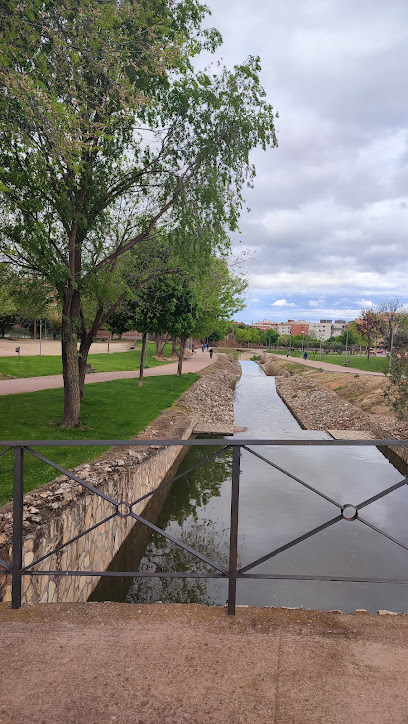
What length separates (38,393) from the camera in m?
15.7

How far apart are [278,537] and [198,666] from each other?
263 inches

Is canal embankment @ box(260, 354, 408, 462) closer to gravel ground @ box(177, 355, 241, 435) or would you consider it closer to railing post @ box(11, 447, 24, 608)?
gravel ground @ box(177, 355, 241, 435)

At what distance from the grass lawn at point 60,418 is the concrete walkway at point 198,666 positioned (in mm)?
3741

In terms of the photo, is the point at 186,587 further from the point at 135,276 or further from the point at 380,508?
the point at 135,276

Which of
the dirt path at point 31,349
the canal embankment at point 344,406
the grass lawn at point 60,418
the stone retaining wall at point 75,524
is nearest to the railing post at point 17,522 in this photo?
the stone retaining wall at point 75,524

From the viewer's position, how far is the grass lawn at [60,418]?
761cm

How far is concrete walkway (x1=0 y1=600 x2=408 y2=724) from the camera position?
2.18 metres

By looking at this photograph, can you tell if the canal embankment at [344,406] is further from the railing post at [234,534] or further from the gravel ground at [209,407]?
the railing post at [234,534]

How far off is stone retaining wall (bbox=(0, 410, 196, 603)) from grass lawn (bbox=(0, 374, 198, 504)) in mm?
417

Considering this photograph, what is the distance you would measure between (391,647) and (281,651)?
639 millimetres

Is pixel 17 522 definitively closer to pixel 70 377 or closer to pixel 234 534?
pixel 234 534

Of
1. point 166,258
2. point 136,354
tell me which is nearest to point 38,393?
point 166,258

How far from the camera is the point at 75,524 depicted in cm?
630

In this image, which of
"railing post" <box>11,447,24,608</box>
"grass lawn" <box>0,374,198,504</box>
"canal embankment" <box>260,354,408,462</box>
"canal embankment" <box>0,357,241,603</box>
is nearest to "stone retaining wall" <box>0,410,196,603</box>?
"canal embankment" <box>0,357,241,603</box>
